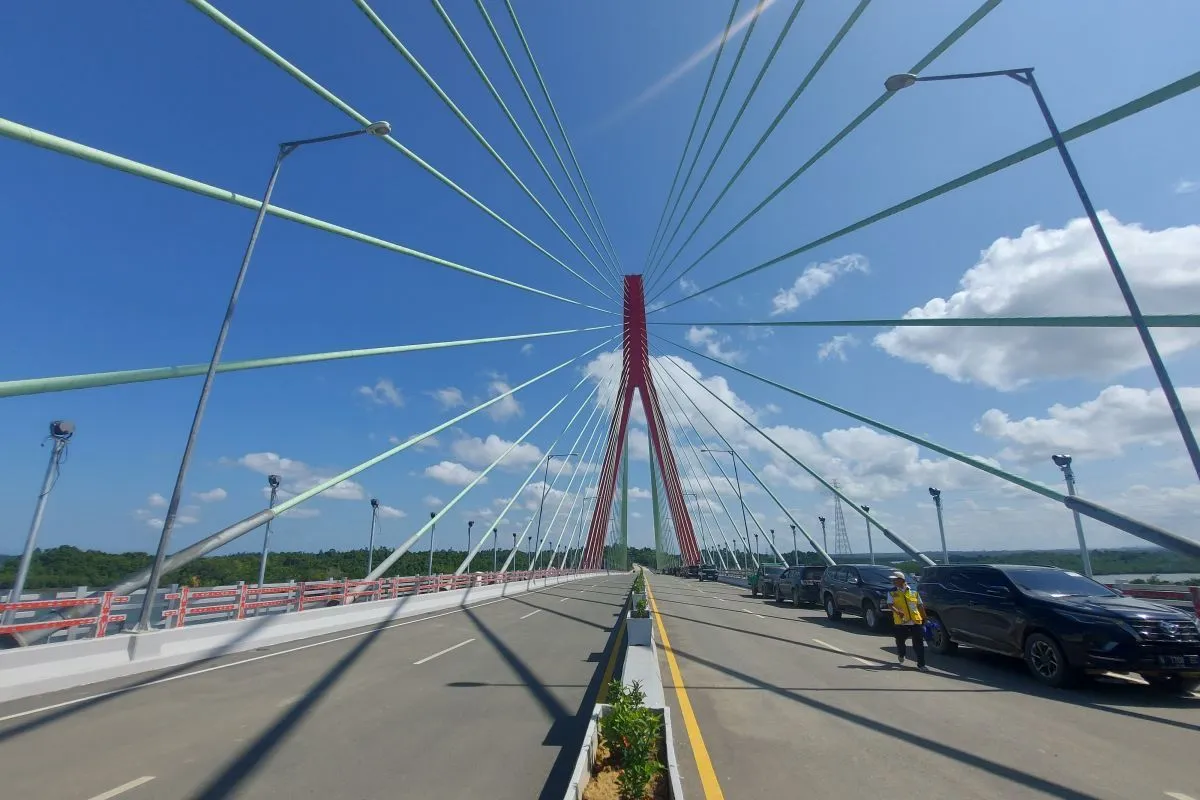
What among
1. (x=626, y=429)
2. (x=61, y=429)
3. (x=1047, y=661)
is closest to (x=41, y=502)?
(x=61, y=429)

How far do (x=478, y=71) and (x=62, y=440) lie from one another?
1369 cm

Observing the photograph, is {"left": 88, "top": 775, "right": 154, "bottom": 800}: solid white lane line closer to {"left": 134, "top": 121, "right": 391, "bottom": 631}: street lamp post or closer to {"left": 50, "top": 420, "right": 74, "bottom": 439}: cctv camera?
{"left": 134, "top": 121, "right": 391, "bottom": 631}: street lamp post

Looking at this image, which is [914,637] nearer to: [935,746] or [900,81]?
[935,746]

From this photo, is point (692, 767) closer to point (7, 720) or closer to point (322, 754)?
point (322, 754)

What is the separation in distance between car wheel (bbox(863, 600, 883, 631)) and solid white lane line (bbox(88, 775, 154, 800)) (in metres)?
15.4

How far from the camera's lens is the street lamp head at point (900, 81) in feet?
33.8

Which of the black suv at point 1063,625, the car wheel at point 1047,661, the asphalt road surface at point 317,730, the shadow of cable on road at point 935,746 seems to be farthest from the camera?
the car wheel at point 1047,661

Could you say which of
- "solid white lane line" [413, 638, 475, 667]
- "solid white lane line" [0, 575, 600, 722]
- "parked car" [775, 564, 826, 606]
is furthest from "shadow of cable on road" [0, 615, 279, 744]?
"parked car" [775, 564, 826, 606]

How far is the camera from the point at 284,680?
9.55 m

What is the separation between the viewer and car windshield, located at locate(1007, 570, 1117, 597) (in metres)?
9.64

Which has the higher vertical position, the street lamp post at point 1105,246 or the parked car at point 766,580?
the street lamp post at point 1105,246

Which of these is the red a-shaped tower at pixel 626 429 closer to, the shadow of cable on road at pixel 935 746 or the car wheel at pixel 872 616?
the car wheel at pixel 872 616

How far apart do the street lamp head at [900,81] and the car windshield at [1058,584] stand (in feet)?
28.2

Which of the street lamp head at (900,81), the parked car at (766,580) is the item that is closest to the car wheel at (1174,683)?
the street lamp head at (900,81)
